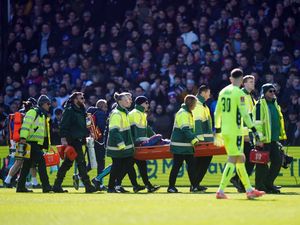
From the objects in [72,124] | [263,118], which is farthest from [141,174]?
[263,118]

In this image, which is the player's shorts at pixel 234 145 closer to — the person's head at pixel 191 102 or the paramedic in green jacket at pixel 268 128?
the paramedic in green jacket at pixel 268 128

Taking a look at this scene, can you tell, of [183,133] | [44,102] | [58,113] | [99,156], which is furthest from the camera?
[58,113]

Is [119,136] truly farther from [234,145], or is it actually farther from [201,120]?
[234,145]

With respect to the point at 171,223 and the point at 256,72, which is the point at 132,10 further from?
the point at 171,223

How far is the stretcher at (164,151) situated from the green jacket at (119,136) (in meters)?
0.59

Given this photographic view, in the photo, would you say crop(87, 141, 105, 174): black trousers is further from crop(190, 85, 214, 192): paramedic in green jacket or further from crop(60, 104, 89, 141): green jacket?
crop(190, 85, 214, 192): paramedic in green jacket

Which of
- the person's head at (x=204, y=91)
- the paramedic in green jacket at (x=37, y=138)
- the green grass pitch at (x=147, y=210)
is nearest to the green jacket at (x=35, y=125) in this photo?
the paramedic in green jacket at (x=37, y=138)

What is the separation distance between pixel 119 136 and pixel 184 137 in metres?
1.43

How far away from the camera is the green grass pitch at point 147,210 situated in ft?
49.4

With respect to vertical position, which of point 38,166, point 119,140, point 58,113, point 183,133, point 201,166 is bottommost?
point 201,166

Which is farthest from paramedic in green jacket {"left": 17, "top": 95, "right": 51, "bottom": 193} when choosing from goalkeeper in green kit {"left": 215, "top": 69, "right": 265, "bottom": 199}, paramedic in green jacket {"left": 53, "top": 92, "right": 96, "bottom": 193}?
goalkeeper in green kit {"left": 215, "top": 69, "right": 265, "bottom": 199}

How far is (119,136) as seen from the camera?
23750 mm

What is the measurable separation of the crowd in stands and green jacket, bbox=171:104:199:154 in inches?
245

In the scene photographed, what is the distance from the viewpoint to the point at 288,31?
32469 mm
